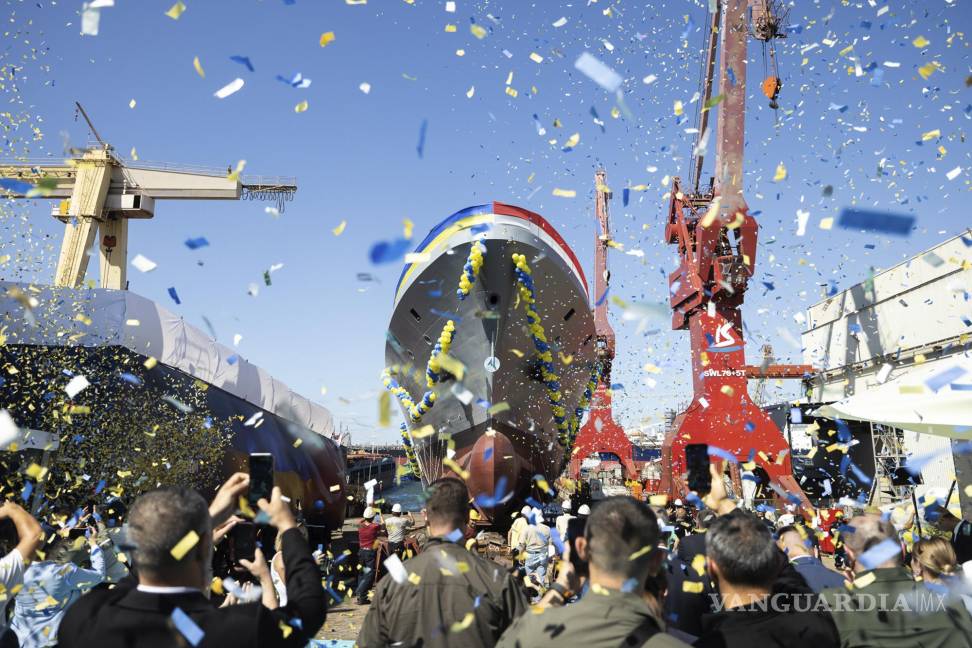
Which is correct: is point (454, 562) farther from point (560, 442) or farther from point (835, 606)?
point (560, 442)

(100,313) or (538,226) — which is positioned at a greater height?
(538,226)

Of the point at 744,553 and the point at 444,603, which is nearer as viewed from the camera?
the point at 744,553

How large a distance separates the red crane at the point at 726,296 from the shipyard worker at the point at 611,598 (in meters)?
17.7

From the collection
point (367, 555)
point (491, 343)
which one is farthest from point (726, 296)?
point (367, 555)

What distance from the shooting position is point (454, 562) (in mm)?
2834

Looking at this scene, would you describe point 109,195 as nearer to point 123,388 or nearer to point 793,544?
point 123,388

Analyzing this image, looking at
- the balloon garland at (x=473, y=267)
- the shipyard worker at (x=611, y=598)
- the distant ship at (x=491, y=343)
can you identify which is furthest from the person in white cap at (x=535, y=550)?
the shipyard worker at (x=611, y=598)

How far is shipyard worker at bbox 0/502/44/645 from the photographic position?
10.1ft

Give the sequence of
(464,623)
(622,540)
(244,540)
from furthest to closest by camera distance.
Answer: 1. (244,540)
2. (464,623)
3. (622,540)

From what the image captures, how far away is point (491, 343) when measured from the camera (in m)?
13.6

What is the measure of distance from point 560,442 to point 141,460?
977cm

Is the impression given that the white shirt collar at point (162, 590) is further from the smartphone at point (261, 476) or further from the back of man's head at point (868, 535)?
the back of man's head at point (868, 535)

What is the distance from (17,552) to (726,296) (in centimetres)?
2024

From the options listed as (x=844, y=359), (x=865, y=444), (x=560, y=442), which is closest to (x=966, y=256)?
(x=844, y=359)
